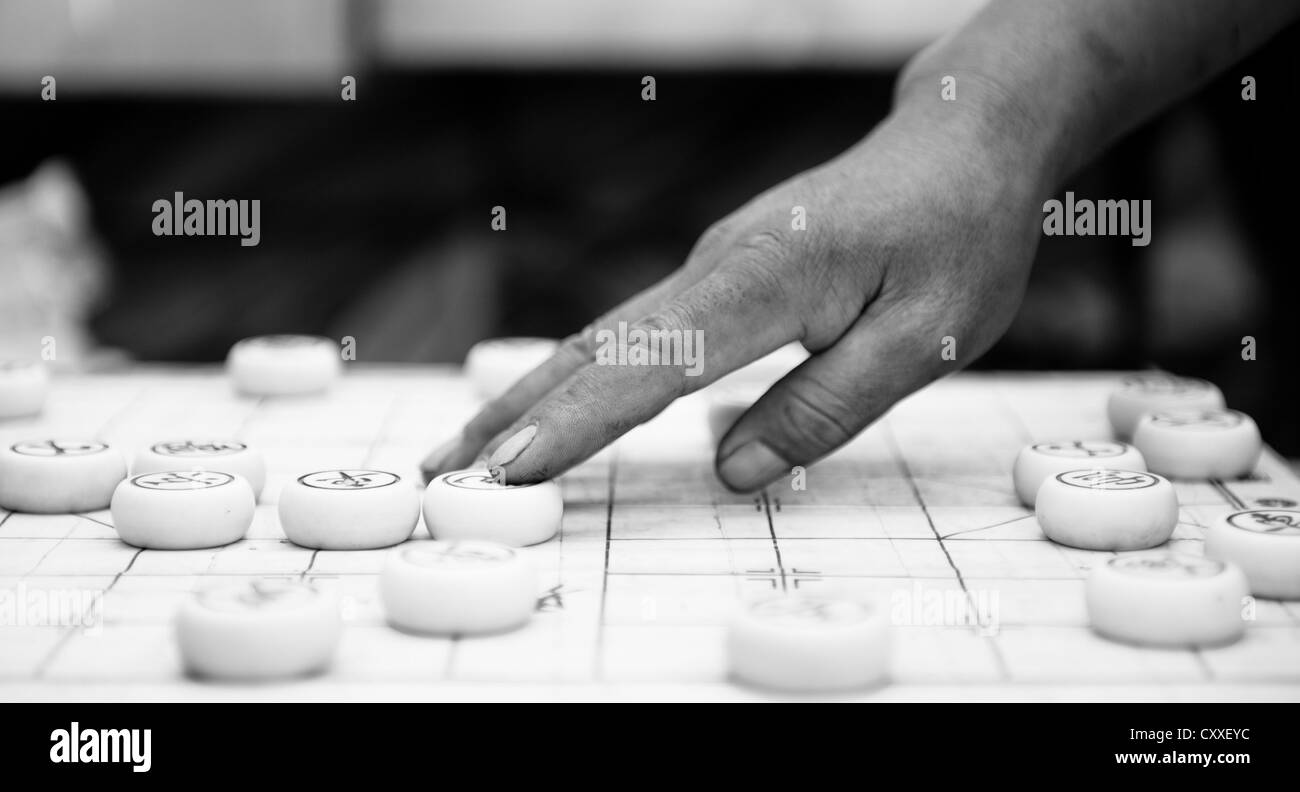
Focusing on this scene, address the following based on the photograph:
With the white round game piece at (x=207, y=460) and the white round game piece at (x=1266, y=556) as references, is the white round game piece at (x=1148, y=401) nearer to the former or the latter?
the white round game piece at (x=1266, y=556)

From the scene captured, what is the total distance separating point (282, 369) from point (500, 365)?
33 centimetres

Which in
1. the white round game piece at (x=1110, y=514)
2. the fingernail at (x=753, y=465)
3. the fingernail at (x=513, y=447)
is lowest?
the white round game piece at (x=1110, y=514)

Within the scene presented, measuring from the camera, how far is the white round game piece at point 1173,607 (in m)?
1.19

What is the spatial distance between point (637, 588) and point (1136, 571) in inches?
17.4

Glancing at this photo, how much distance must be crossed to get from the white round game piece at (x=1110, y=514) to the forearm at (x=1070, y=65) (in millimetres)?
433

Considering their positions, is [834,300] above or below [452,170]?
below

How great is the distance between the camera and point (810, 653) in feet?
3.60

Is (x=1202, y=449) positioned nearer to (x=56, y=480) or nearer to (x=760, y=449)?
(x=760, y=449)

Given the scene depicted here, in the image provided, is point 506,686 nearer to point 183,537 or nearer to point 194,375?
point 183,537

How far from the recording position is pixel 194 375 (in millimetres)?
2436

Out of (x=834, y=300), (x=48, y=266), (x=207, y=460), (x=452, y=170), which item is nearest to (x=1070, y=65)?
(x=834, y=300)

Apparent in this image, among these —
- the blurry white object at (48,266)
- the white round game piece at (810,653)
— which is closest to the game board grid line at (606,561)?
the white round game piece at (810,653)

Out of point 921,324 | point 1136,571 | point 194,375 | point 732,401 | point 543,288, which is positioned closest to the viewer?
point 1136,571
